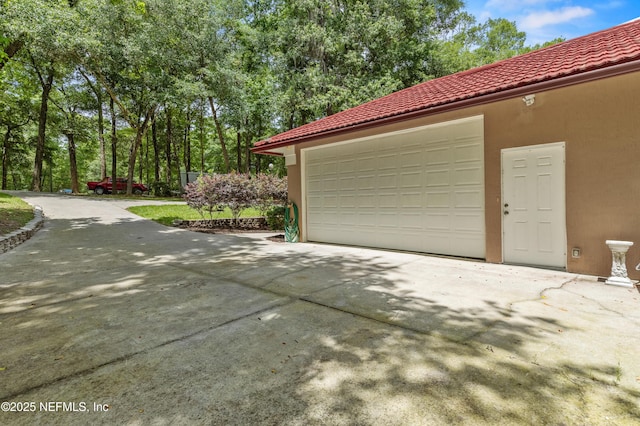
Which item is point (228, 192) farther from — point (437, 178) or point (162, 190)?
point (162, 190)

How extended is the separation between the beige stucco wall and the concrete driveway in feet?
1.95

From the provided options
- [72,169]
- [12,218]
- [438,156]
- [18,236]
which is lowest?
[18,236]

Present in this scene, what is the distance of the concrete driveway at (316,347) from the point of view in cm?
169

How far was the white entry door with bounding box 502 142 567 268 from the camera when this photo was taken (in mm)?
4645

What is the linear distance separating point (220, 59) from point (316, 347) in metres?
17.6

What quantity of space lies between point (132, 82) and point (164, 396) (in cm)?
2031

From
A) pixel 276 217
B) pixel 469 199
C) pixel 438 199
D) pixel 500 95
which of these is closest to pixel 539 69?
pixel 500 95

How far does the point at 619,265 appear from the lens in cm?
398

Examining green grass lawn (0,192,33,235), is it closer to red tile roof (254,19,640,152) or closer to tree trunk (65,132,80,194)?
red tile roof (254,19,640,152)

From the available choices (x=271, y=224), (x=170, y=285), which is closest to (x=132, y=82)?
(x=271, y=224)

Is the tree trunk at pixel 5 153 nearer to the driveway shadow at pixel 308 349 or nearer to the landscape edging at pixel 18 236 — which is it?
the landscape edging at pixel 18 236

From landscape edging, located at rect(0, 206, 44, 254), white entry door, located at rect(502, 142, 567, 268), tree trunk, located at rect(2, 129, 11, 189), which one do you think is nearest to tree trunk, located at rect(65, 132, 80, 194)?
tree trunk, located at rect(2, 129, 11, 189)

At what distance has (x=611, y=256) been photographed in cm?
421

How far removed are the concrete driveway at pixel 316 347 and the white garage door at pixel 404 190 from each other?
136 cm
